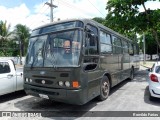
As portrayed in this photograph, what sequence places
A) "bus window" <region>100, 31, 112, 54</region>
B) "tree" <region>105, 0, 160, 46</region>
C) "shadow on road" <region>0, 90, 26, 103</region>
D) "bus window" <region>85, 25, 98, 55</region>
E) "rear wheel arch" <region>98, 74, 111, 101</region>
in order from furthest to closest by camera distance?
"tree" <region>105, 0, 160, 46</region> < "shadow on road" <region>0, 90, 26, 103</region> < "bus window" <region>100, 31, 112, 54</region> < "rear wheel arch" <region>98, 74, 111, 101</region> < "bus window" <region>85, 25, 98, 55</region>

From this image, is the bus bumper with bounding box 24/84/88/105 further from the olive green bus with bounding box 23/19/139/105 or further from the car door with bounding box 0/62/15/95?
the car door with bounding box 0/62/15/95

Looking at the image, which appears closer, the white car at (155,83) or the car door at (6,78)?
the white car at (155,83)

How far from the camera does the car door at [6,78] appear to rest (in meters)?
7.45

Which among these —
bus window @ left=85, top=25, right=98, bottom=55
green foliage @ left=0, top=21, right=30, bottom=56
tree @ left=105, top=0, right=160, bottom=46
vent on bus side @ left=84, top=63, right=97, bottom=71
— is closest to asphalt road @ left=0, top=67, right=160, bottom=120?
vent on bus side @ left=84, top=63, right=97, bottom=71

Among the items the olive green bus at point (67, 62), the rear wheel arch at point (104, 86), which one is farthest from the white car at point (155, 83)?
the olive green bus at point (67, 62)

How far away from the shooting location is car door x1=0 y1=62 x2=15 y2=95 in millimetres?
7447

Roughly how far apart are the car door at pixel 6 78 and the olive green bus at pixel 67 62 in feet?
4.02

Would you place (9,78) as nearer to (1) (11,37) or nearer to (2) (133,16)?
(2) (133,16)

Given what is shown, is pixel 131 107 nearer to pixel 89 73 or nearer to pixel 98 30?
pixel 89 73

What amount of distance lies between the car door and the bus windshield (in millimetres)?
1452

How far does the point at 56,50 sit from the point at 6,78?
2.75 m

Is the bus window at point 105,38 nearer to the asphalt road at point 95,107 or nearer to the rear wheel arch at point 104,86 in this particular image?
the rear wheel arch at point 104,86

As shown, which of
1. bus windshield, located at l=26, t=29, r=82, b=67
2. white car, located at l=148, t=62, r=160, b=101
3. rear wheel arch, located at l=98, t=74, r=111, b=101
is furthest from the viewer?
rear wheel arch, located at l=98, t=74, r=111, b=101

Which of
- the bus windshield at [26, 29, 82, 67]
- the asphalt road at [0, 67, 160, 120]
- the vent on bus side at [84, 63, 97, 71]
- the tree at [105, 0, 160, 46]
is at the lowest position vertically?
the asphalt road at [0, 67, 160, 120]
